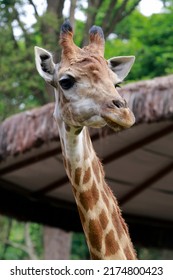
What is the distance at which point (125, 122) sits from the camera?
4059 millimetres

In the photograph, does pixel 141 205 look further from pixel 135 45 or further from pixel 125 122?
pixel 135 45

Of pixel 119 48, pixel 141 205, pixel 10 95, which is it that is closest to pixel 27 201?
pixel 141 205

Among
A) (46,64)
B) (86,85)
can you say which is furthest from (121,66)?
(86,85)

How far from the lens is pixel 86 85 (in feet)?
14.6

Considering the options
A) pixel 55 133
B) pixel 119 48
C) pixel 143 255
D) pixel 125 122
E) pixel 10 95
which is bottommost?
pixel 143 255

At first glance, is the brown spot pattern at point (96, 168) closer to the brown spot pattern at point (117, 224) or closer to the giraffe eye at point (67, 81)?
the brown spot pattern at point (117, 224)

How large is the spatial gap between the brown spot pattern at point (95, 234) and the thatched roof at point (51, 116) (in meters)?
2.87

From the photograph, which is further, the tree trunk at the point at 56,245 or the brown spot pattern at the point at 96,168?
the tree trunk at the point at 56,245

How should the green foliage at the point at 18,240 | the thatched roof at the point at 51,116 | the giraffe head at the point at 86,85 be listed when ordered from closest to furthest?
the giraffe head at the point at 86,85 → the thatched roof at the point at 51,116 → the green foliage at the point at 18,240

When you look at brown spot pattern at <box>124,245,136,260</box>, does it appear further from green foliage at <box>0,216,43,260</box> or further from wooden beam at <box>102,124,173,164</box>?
green foliage at <box>0,216,43,260</box>

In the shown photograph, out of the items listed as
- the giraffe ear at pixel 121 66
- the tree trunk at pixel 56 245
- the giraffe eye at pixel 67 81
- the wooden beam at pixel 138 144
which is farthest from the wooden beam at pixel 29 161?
the giraffe eye at pixel 67 81

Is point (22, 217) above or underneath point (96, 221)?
underneath

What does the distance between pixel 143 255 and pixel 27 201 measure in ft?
43.9

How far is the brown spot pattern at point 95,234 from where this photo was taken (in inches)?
184
